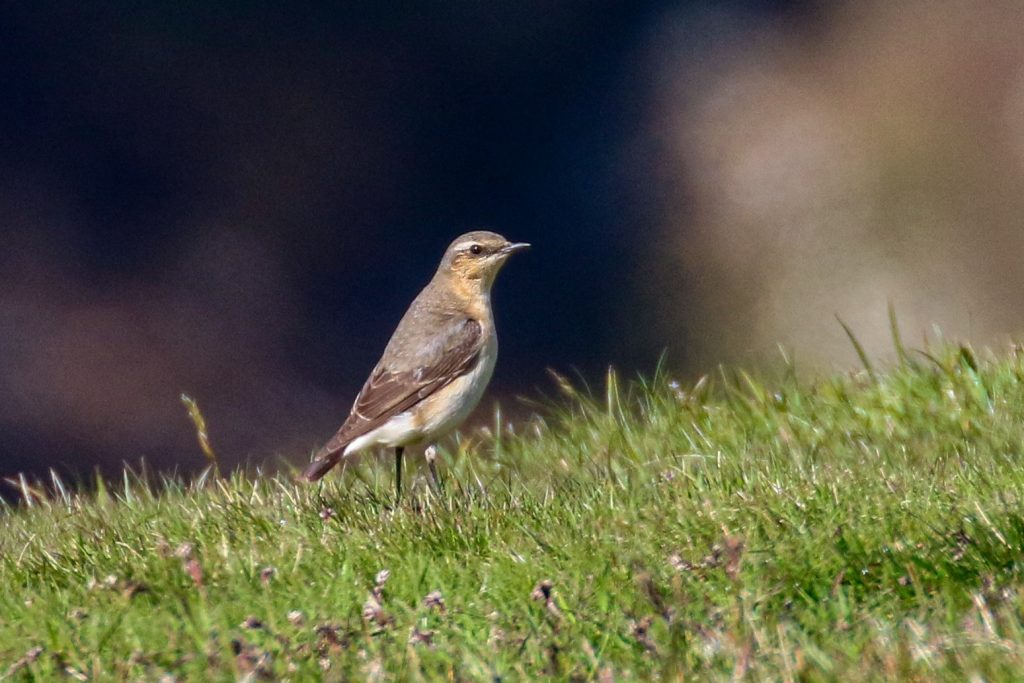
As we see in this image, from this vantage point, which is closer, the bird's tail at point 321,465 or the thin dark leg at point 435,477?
the thin dark leg at point 435,477

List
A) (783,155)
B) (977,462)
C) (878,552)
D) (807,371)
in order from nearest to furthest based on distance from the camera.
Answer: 1. (878,552)
2. (977,462)
3. (807,371)
4. (783,155)

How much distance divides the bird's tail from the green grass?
824mm

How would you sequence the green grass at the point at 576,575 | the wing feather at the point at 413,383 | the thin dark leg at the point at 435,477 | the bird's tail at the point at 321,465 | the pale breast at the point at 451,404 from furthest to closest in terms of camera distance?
the wing feather at the point at 413,383, the pale breast at the point at 451,404, the bird's tail at the point at 321,465, the thin dark leg at the point at 435,477, the green grass at the point at 576,575

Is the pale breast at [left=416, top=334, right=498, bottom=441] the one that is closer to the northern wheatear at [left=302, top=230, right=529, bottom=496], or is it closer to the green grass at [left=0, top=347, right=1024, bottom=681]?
the northern wheatear at [left=302, top=230, right=529, bottom=496]

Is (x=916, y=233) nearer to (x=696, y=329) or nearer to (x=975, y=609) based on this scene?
(x=696, y=329)

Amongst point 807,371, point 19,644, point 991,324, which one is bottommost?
point 991,324

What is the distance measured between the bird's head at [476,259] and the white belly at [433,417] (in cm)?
93

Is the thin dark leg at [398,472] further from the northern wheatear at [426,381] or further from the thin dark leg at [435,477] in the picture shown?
the thin dark leg at [435,477]

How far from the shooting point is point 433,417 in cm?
892

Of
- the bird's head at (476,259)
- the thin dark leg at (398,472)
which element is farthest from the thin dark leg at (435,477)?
the bird's head at (476,259)

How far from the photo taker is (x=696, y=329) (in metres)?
15.9

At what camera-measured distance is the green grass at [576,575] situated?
4.95 meters

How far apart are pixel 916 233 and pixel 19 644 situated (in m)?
11.8

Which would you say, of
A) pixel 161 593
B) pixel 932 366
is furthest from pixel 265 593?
pixel 932 366
